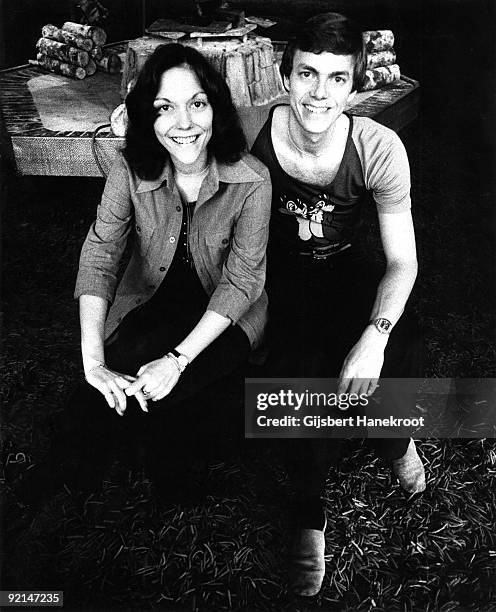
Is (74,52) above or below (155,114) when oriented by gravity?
below

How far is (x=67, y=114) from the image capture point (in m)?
2.82

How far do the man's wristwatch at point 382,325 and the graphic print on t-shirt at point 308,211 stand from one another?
288 millimetres

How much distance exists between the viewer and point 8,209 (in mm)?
3035

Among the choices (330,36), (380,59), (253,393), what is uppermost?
(330,36)

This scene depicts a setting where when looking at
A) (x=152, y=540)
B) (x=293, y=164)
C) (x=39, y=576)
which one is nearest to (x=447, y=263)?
(x=293, y=164)

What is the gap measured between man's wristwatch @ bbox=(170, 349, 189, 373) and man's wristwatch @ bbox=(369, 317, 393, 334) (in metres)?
0.48

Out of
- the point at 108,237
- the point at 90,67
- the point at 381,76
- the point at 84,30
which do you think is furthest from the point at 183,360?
the point at 90,67

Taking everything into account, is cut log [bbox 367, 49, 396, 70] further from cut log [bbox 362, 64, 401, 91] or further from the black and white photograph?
the black and white photograph

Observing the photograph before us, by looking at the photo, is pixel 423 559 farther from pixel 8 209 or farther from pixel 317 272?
pixel 8 209

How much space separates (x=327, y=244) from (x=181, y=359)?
1.80 feet

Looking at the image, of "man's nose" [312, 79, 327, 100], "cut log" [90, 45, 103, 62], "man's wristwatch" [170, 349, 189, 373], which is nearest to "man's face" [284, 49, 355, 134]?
"man's nose" [312, 79, 327, 100]

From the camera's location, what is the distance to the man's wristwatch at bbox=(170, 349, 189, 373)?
155 cm

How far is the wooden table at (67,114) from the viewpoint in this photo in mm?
2574

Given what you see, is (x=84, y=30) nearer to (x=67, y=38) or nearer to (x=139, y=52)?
(x=67, y=38)
